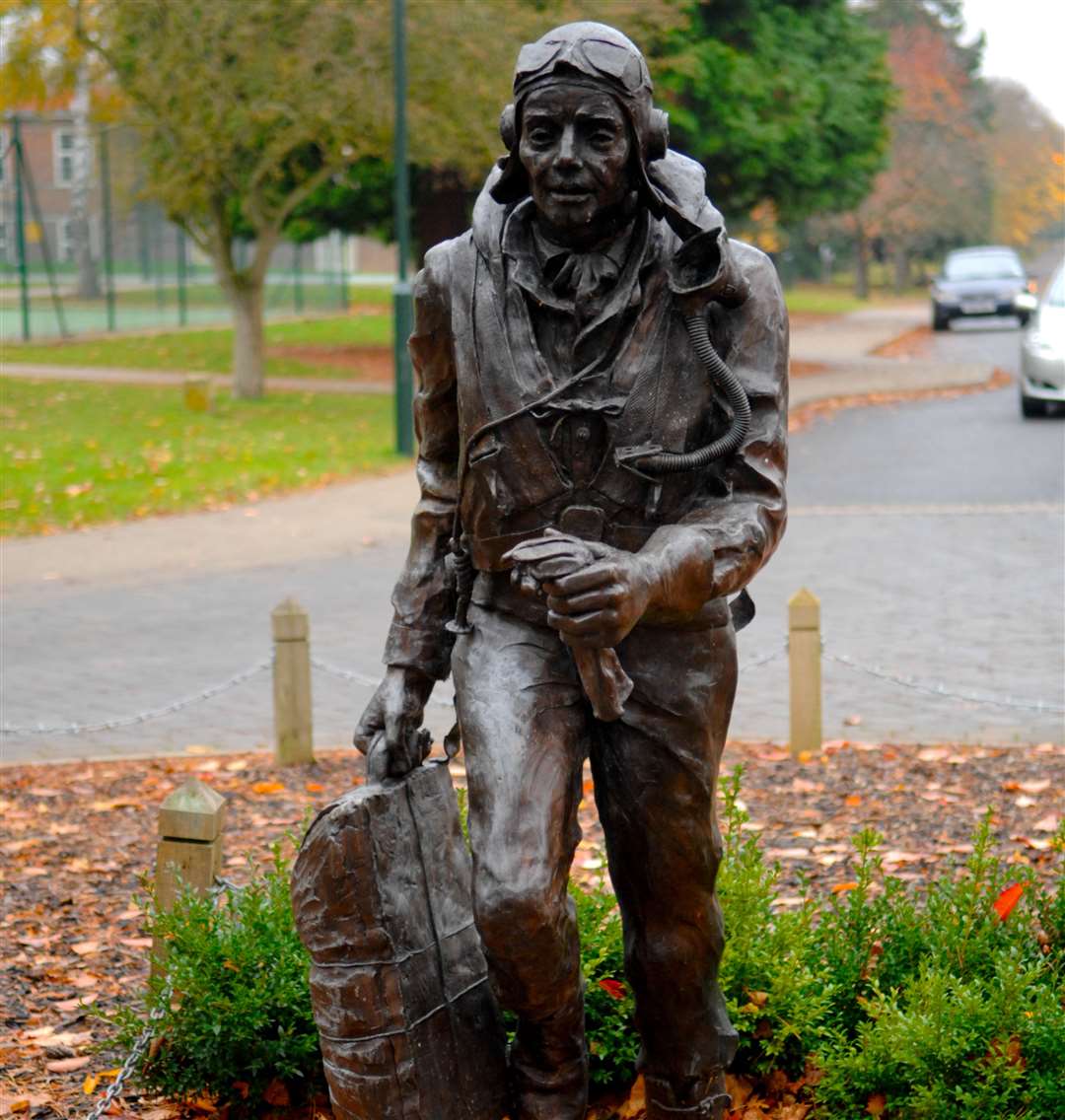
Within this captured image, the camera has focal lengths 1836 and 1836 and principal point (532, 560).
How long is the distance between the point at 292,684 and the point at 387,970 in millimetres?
4343

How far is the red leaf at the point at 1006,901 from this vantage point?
511cm

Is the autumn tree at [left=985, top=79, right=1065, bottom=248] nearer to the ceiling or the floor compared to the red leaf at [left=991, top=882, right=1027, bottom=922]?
nearer to the ceiling

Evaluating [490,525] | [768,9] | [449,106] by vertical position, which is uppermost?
[768,9]

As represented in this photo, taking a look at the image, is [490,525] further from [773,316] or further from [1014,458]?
[1014,458]

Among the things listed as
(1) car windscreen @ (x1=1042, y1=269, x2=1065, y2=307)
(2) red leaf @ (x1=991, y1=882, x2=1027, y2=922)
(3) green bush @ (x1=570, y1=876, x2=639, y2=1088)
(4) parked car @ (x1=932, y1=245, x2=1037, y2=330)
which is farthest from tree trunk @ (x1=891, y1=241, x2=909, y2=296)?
(3) green bush @ (x1=570, y1=876, x2=639, y2=1088)

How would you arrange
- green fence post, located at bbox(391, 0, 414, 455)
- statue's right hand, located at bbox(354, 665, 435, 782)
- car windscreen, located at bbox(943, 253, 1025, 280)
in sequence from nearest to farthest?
statue's right hand, located at bbox(354, 665, 435, 782) < green fence post, located at bbox(391, 0, 414, 455) < car windscreen, located at bbox(943, 253, 1025, 280)

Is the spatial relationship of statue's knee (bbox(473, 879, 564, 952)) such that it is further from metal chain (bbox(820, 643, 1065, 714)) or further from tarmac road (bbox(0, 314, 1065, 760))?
tarmac road (bbox(0, 314, 1065, 760))

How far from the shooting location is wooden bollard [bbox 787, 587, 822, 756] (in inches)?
322

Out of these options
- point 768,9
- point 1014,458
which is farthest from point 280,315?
point 1014,458

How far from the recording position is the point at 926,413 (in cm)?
2414

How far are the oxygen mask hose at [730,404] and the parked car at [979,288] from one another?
1512 inches

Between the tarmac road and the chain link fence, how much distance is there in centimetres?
1582

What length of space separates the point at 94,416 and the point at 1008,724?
1555 cm

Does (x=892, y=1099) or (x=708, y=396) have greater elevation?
(x=708, y=396)
